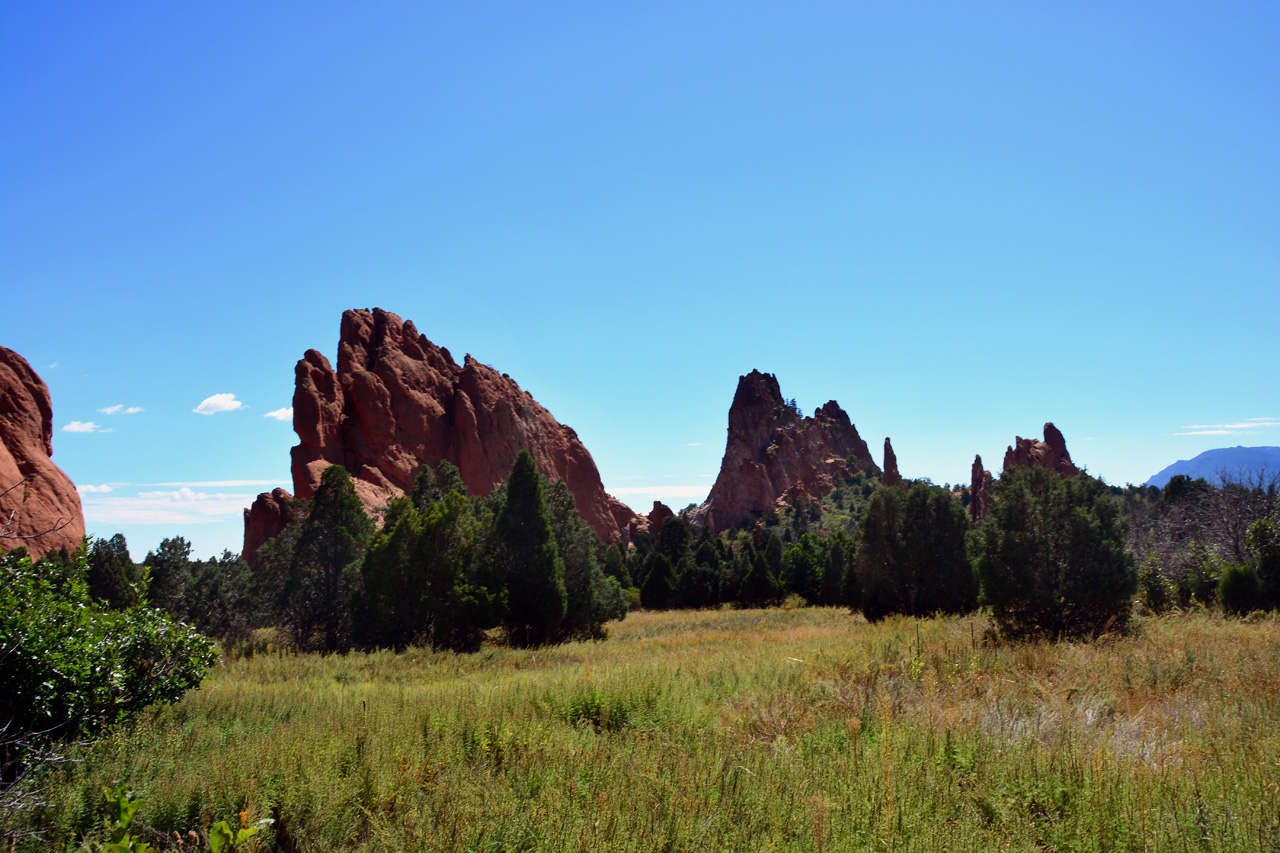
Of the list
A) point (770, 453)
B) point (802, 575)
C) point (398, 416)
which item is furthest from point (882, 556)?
point (770, 453)

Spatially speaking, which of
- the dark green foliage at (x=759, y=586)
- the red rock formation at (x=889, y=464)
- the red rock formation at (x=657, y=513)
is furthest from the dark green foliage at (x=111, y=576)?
the red rock formation at (x=889, y=464)

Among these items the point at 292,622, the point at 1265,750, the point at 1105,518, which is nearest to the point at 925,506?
the point at 1105,518

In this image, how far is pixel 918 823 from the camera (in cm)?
331

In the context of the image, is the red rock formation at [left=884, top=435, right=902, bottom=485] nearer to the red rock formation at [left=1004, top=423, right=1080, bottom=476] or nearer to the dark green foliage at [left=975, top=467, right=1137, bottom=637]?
the red rock formation at [left=1004, top=423, right=1080, bottom=476]

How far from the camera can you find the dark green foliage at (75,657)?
16.7 feet

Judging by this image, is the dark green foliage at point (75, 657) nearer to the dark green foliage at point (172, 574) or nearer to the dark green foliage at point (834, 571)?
the dark green foliage at point (172, 574)

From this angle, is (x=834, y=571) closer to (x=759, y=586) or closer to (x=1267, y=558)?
(x=759, y=586)

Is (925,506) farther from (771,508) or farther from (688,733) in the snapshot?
(771,508)

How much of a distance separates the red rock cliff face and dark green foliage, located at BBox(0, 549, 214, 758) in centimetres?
4560

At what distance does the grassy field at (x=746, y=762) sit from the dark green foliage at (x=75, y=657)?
1.38ft

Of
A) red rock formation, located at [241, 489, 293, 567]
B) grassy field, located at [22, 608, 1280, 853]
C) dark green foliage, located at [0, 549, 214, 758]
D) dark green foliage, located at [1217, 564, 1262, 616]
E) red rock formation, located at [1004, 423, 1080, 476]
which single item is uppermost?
red rock formation, located at [1004, 423, 1080, 476]

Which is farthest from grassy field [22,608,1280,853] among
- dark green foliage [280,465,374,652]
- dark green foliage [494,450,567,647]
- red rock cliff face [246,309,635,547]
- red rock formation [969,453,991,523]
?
red rock formation [969,453,991,523]

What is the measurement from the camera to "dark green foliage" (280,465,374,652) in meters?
25.6

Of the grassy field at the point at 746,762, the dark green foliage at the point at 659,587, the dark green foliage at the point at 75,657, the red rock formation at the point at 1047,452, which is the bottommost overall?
the dark green foliage at the point at 659,587
